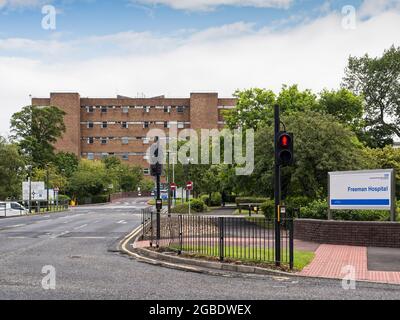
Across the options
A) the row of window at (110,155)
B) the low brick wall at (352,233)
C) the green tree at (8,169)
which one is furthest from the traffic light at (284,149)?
the row of window at (110,155)

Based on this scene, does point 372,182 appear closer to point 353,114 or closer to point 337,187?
point 337,187

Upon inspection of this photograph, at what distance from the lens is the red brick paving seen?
12818mm

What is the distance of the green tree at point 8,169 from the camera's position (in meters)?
61.3

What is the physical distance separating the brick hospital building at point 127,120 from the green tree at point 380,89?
47.2 m

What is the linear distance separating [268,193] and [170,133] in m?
91.5

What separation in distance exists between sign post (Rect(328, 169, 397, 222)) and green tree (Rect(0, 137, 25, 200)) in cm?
4745

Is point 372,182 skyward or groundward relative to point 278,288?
skyward

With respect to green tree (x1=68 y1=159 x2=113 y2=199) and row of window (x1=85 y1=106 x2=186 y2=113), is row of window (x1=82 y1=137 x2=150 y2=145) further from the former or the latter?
green tree (x1=68 y1=159 x2=113 y2=199)

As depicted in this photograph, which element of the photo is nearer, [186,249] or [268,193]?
[186,249]

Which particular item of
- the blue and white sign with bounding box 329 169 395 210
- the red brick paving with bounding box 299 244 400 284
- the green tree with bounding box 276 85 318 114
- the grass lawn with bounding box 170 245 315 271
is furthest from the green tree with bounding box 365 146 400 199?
the grass lawn with bounding box 170 245 315 271

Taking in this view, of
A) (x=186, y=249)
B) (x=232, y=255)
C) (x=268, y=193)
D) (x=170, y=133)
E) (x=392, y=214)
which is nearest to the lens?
(x=232, y=255)

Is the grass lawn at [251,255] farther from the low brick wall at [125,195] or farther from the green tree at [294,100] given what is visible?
the low brick wall at [125,195]

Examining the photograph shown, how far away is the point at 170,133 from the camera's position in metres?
124

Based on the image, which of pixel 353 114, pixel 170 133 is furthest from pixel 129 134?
pixel 353 114
